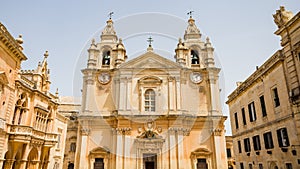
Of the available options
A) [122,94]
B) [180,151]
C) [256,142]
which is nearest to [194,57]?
[122,94]

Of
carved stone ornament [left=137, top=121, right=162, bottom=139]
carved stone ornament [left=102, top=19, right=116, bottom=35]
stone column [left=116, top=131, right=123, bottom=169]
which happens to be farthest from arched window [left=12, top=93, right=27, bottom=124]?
carved stone ornament [left=102, top=19, right=116, bottom=35]

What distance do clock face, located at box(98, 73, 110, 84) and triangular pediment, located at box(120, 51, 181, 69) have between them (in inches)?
81.8

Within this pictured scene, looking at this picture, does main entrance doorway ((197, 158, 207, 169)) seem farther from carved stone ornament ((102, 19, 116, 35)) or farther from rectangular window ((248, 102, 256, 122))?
carved stone ornament ((102, 19, 116, 35))

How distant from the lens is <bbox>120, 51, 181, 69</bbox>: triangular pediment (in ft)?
84.3

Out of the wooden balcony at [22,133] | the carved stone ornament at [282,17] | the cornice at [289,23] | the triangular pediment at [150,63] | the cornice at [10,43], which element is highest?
the triangular pediment at [150,63]

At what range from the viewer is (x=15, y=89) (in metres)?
15.0

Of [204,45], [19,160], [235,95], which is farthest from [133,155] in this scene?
[204,45]

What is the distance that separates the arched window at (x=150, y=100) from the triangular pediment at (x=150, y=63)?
2.90 meters

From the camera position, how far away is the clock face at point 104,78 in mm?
26059

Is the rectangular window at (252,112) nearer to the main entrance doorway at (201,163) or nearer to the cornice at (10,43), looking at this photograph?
the main entrance doorway at (201,163)

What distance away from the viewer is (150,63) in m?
26.0

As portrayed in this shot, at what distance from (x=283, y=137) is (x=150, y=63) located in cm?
1548

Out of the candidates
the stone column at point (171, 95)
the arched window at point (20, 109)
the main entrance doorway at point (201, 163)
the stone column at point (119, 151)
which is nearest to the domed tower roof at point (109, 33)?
the stone column at point (171, 95)

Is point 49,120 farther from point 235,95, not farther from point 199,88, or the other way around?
point 235,95
